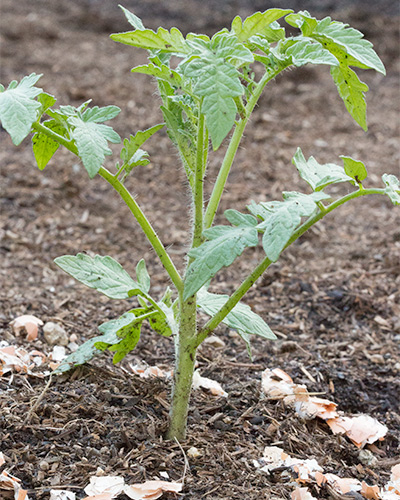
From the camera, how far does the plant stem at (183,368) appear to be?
5.14 feet

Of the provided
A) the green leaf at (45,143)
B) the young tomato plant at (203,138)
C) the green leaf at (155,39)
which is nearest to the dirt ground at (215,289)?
the young tomato plant at (203,138)

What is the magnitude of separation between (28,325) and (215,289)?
0.91 meters

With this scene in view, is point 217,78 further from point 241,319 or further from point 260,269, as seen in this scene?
point 241,319

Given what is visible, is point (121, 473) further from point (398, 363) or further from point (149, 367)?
point (398, 363)

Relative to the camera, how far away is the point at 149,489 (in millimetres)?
1483

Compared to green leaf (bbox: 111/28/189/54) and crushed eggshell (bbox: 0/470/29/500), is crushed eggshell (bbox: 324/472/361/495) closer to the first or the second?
crushed eggshell (bbox: 0/470/29/500)

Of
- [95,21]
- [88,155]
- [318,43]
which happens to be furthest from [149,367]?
[95,21]

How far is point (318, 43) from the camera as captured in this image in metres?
1.32

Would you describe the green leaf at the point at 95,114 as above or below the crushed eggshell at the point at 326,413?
above

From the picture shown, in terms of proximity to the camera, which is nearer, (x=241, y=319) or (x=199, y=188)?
(x=199, y=188)

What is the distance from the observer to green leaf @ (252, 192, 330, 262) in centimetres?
117

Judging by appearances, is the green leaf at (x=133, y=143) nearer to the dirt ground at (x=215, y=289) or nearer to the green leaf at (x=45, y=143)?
the green leaf at (x=45, y=143)

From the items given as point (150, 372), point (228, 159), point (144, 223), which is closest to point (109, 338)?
point (144, 223)

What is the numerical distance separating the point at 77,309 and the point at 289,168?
6.95 feet
